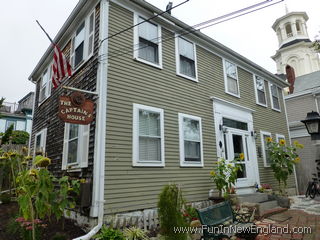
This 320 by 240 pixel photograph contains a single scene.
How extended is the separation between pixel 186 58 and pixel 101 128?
4.49 m

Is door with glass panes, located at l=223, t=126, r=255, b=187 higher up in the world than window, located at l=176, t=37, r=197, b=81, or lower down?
lower down

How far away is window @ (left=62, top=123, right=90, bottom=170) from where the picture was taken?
570cm

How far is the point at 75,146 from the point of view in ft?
21.0

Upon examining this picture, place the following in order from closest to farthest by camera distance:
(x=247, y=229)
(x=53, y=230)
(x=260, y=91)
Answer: (x=247, y=229)
(x=53, y=230)
(x=260, y=91)

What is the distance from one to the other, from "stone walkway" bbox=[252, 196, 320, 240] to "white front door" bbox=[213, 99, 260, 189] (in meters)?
2.13

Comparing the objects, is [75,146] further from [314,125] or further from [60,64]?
[314,125]

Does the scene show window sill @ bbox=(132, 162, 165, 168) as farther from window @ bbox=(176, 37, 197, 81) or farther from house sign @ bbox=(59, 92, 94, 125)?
window @ bbox=(176, 37, 197, 81)

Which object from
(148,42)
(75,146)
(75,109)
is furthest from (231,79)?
(75,109)

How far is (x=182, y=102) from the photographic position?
7.44 meters

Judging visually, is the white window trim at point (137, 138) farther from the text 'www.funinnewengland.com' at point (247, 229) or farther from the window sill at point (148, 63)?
the text 'www.funinnewengland.com' at point (247, 229)

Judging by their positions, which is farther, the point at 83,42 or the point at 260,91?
the point at 260,91

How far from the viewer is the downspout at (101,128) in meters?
4.89

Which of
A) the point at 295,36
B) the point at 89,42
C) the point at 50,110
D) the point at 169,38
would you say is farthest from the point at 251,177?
the point at 295,36

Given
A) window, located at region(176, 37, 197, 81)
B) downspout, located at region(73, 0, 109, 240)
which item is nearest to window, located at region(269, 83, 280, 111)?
window, located at region(176, 37, 197, 81)
